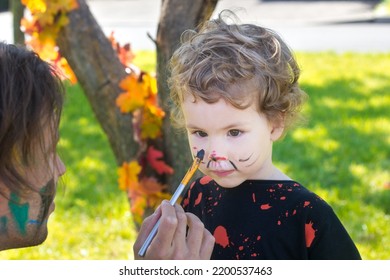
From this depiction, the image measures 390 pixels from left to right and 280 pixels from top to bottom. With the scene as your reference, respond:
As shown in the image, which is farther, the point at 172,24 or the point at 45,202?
the point at 172,24

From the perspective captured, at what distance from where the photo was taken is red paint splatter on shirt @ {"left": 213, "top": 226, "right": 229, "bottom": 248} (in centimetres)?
223

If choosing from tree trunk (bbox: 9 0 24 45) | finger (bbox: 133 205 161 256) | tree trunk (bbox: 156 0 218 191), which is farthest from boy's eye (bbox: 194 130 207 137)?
tree trunk (bbox: 9 0 24 45)

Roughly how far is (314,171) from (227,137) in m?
3.37

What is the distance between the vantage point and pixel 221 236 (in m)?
2.24

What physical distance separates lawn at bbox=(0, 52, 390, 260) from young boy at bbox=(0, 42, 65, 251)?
194 cm

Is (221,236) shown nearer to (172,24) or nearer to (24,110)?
(24,110)

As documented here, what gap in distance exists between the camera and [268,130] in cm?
220

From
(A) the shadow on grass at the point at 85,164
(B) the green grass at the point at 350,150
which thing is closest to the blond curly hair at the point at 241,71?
(B) the green grass at the point at 350,150

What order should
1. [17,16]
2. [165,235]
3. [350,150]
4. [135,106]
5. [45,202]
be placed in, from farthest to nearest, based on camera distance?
[350,150] → [17,16] → [135,106] → [45,202] → [165,235]

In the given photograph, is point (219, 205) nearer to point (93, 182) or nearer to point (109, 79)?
point (109, 79)

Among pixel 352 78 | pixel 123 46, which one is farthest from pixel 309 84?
pixel 123 46

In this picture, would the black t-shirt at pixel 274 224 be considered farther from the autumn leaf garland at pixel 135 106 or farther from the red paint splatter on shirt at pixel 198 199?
the autumn leaf garland at pixel 135 106

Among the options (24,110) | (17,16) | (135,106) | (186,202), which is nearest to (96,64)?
(135,106)

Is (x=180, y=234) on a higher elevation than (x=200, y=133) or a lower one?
lower
